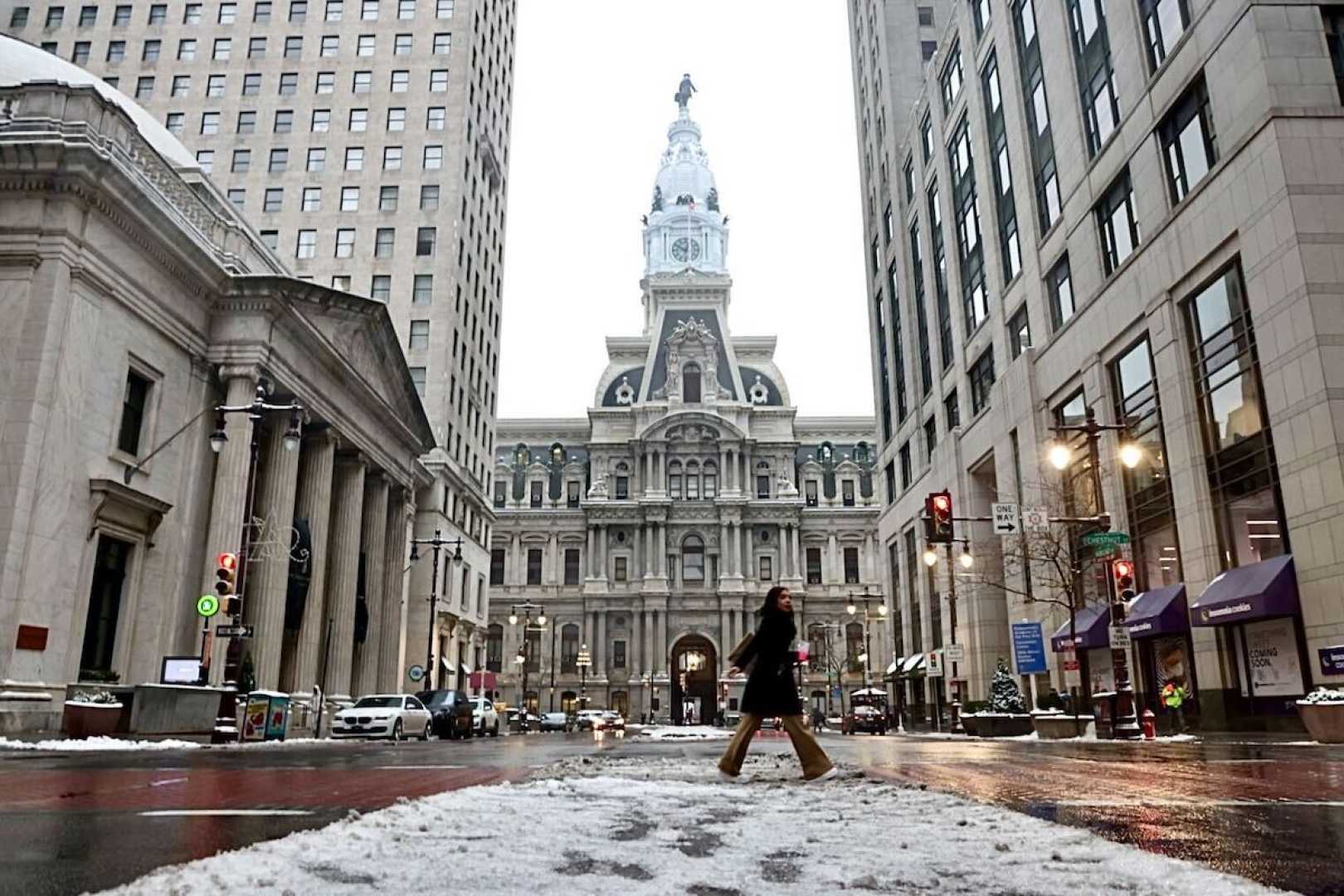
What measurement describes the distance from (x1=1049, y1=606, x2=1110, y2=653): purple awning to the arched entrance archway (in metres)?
53.3

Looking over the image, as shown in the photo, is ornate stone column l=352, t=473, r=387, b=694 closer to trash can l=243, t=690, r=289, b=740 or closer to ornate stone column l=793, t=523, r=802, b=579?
trash can l=243, t=690, r=289, b=740

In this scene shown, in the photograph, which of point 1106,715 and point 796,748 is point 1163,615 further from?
point 796,748

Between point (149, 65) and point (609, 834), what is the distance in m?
70.7

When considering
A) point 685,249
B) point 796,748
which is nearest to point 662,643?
point 685,249

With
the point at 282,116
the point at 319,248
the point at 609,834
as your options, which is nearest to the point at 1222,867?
the point at 609,834

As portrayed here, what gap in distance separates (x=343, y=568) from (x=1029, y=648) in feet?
88.5

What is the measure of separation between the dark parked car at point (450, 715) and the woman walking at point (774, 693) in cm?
2849

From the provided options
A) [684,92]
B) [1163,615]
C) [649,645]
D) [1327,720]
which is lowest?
[1327,720]

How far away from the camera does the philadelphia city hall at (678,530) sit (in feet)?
277

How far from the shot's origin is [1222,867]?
11.7 feet

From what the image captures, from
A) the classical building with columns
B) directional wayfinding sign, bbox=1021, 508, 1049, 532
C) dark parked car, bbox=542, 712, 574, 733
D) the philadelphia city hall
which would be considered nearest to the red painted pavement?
the classical building with columns

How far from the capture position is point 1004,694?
33875 millimetres

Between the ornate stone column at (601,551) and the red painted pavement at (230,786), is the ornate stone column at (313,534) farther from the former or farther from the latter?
the ornate stone column at (601,551)

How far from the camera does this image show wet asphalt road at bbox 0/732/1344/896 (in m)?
3.71
